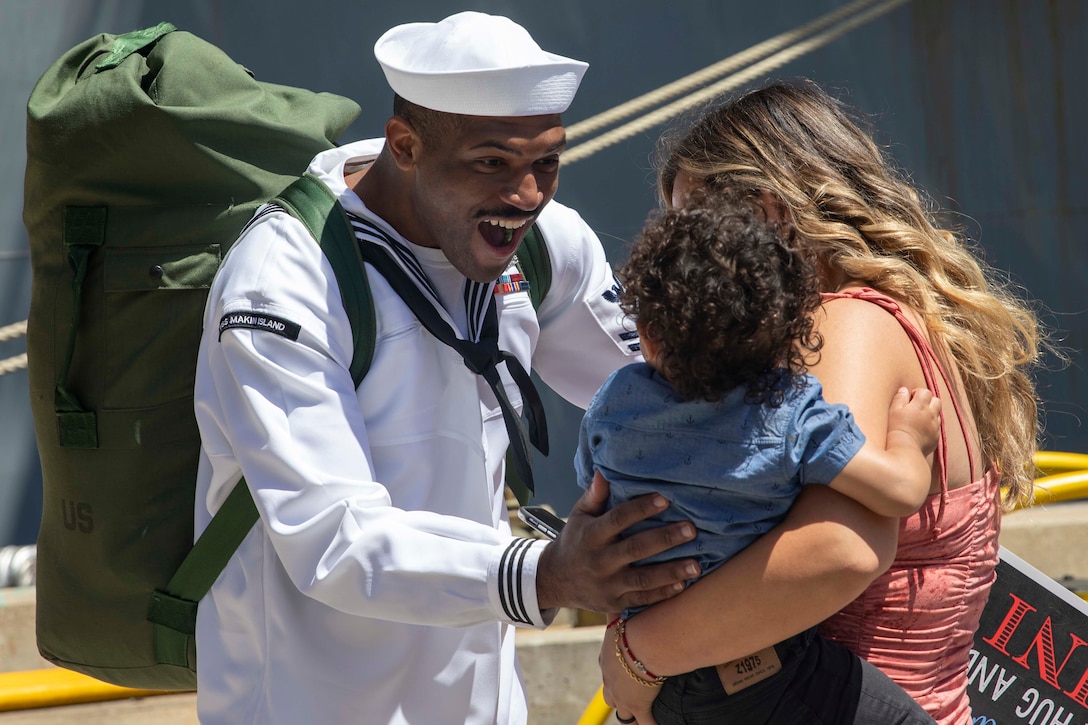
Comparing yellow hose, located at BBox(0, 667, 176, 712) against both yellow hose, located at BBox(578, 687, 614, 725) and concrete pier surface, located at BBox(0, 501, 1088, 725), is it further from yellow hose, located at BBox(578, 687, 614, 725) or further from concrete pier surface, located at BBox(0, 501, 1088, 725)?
yellow hose, located at BBox(578, 687, 614, 725)

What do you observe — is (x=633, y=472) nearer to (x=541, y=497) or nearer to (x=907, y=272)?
(x=907, y=272)

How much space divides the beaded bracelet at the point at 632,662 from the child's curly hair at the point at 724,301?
0.39m

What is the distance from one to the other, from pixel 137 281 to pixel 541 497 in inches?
156

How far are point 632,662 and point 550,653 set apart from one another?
7.99 feet

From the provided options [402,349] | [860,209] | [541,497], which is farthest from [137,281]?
[541,497]

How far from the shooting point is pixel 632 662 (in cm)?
167

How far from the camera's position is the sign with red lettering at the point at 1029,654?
228 centimetres

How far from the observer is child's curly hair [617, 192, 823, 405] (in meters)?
1.48

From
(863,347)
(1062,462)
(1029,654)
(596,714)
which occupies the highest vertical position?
(863,347)

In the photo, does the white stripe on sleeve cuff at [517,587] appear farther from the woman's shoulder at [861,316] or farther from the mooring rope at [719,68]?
the mooring rope at [719,68]

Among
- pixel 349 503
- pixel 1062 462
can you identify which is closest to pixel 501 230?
pixel 349 503

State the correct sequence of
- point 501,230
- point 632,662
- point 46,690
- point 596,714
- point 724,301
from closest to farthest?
point 724,301 < point 632,662 < point 501,230 < point 596,714 < point 46,690

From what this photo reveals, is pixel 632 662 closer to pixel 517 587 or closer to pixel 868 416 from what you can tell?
pixel 517 587

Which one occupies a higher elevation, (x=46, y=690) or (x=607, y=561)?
(x=607, y=561)
